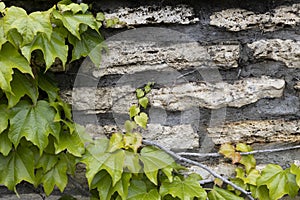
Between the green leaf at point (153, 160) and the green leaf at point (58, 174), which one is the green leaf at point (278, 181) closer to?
the green leaf at point (153, 160)

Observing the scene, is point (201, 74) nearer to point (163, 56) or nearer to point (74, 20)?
point (163, 56)

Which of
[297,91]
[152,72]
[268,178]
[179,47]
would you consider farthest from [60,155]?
→ [297,91]

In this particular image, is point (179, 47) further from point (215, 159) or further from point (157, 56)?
A: point (215, 159)

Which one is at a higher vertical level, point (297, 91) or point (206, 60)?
point (206, 60)

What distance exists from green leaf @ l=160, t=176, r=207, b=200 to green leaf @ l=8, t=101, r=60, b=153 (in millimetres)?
420

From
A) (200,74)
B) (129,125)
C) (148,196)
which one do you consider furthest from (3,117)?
(200,74)

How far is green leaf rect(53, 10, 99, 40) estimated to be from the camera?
1249 mm

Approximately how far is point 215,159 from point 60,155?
569 millimetres

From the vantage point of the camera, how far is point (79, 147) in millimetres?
1381

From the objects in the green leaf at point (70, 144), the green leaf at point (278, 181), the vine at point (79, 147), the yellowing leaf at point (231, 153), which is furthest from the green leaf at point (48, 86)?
the green leaf at point (278, 181)

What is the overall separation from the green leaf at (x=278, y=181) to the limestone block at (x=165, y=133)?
0.89 ft

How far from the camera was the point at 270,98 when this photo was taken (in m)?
1.42

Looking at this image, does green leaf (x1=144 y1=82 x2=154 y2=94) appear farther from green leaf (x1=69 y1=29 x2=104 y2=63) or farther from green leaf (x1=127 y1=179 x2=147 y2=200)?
green leaf (x1=127 y1=179 x2=147 y2=200)

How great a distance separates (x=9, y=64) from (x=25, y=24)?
5.2 inches
